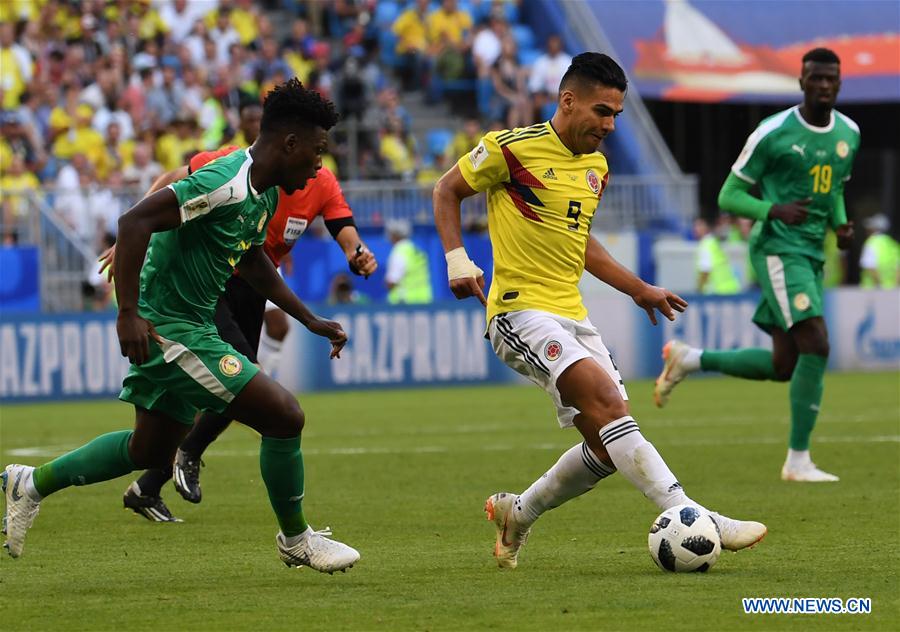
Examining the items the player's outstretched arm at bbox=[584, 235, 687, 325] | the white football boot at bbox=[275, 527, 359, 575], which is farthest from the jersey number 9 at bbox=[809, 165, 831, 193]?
the white football boot at bbox=[275, 527, 359, 575]

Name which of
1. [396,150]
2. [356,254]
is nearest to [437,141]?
[396,150]

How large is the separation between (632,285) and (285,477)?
5.75ft

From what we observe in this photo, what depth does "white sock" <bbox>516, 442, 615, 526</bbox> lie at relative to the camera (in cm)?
712

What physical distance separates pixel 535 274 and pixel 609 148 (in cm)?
1864

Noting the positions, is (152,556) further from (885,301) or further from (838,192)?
(885,301)

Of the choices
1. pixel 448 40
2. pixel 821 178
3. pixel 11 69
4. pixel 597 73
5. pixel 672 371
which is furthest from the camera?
pixel 448 40

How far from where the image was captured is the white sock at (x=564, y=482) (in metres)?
7.12

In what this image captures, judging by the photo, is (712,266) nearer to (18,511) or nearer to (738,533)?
(738,533)

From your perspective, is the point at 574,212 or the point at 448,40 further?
the point at 448,40

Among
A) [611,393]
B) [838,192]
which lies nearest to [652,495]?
[611,393]

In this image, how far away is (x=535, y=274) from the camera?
726 cm

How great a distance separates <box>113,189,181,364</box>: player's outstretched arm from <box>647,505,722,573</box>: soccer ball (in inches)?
84.9

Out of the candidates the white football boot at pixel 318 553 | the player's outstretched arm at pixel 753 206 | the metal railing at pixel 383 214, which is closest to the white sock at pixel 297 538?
the white football boot at pixel 318 553

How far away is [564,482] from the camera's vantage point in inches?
283
